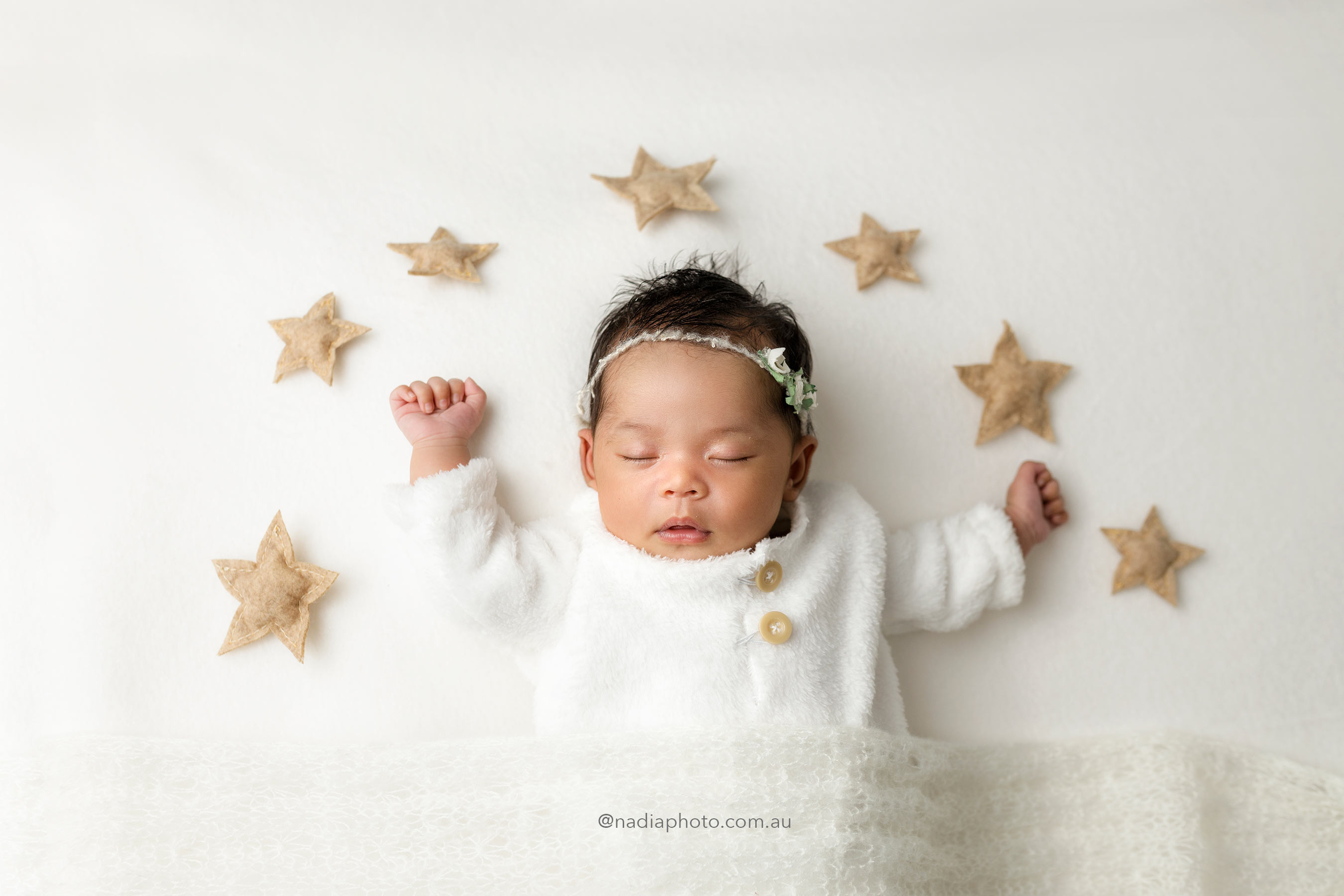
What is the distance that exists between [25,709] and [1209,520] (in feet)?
7.40

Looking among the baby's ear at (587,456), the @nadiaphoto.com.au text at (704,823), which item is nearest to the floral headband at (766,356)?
the baby's ear at (587,456)

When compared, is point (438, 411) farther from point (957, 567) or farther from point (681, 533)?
point (957, 567)

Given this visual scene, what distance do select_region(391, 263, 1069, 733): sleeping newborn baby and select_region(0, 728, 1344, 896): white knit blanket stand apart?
9 centimetres

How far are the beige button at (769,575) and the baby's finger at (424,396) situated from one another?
665mm

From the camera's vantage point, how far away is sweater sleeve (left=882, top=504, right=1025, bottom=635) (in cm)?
167

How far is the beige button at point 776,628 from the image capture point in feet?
4.84

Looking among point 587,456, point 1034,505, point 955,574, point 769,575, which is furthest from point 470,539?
point 1034,505

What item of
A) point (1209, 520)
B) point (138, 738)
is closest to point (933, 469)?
point (1209, 520)

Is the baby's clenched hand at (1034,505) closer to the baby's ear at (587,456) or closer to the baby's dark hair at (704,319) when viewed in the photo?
the baby's dark hair at (704,319)

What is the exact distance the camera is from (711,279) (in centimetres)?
162

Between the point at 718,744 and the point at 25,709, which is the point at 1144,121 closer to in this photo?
the point at 718,744

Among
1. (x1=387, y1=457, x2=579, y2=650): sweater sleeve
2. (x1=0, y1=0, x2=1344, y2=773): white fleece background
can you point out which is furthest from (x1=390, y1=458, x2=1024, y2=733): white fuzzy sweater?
(x1=0, y1=0, x2=1344, y2=773): white fleece background

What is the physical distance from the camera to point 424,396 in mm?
1654

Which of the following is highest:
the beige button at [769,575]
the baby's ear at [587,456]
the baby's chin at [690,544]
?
the baby's ear at [587,456]
